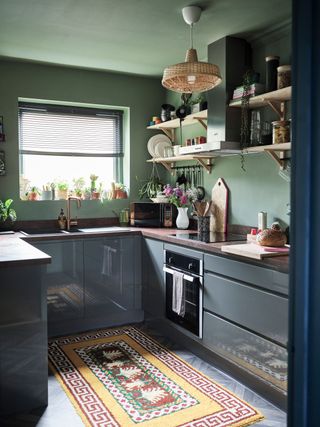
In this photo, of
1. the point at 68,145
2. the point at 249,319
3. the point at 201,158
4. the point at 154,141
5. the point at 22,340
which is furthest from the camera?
the point at 154,141

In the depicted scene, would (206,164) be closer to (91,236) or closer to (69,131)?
(91,236)

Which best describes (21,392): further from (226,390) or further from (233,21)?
(233,21)

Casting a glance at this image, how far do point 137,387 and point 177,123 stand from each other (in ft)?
8.47

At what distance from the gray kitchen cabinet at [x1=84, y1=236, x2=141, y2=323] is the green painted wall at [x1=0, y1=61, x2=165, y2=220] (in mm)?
730

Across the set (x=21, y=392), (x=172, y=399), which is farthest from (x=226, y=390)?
(x=21, y=392)

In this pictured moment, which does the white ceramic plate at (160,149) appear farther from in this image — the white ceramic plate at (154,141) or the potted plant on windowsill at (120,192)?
the potted plant on windowsill at (120,192)

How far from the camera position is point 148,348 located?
3395mm

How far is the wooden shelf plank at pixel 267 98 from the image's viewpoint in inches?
113

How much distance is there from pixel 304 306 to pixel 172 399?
78.8 inches

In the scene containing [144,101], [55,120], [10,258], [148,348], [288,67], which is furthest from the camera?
[144,101]

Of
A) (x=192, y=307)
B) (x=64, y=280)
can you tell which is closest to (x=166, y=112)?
(x=64, y=280)

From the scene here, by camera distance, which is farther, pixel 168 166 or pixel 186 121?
pixel 168 166

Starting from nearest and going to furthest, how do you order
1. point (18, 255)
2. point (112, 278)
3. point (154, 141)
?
point (18, 255), point (112, 278), point (154, 141)

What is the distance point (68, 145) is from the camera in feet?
14.6
